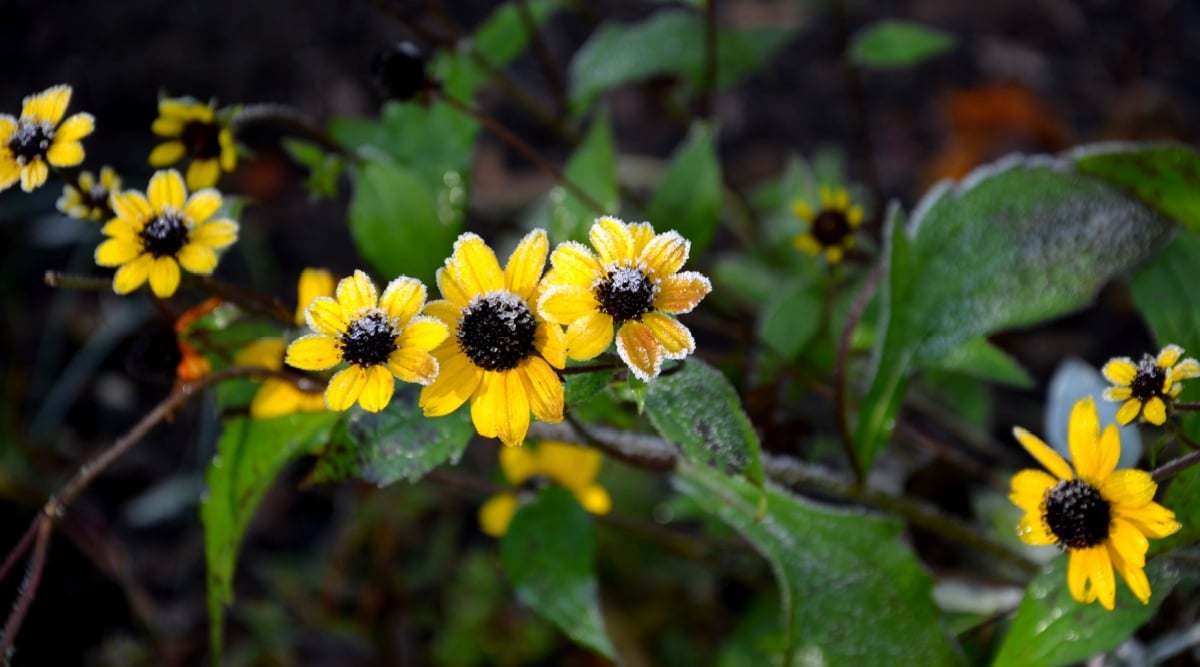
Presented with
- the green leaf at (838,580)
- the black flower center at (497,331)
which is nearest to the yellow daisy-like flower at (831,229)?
the green leaf at (838,580)

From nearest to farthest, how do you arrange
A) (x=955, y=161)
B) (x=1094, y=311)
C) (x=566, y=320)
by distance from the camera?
(x=566, y=320) → (x=1094, y=311) → (x=955, y=161)

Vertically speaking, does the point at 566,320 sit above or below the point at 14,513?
above

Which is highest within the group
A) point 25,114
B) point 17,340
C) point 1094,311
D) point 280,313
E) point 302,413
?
point 25,114

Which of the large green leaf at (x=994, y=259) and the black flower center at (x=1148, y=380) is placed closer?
the black flower center at (x=1148, y=380)

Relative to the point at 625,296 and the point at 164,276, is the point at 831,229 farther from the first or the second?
the point at 164,276

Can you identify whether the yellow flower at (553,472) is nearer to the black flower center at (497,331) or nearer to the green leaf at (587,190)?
the green leaf at (587,190)

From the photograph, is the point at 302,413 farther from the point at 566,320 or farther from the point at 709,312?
the point at 709,312

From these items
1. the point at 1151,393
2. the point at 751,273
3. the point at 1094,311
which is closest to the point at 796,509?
the point at 1151,393
